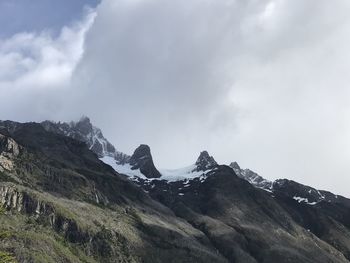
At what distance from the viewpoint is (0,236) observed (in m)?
52.0

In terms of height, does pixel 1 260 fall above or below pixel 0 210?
below

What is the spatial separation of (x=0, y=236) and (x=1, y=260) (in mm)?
3408

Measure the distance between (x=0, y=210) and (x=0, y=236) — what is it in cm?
242

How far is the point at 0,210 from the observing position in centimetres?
5294

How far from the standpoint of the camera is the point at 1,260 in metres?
54.1

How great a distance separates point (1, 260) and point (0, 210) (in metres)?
4.99
